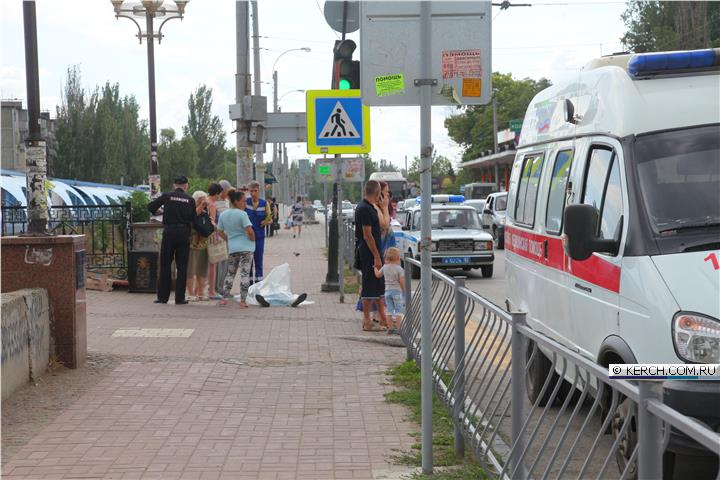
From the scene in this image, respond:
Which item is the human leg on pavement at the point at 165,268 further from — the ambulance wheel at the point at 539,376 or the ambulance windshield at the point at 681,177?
the ambulance wheel at the point at 539,376

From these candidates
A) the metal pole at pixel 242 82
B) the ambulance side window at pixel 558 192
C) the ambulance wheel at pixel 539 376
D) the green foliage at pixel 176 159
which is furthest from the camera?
the green foliage at pixel 176 159

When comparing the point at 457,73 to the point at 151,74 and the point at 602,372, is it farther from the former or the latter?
the point at 151,74

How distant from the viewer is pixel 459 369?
6133mm

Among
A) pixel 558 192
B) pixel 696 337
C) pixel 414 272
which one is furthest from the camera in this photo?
pixel 414 272

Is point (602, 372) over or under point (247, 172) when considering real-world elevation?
under

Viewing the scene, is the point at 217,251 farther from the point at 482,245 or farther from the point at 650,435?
the point at 650,435

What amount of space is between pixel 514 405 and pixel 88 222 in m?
13.5

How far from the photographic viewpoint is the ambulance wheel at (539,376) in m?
4.36

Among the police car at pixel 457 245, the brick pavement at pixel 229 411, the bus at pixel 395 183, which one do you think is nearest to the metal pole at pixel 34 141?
the brick pavement at pixel 229 411

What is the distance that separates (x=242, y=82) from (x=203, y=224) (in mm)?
4093

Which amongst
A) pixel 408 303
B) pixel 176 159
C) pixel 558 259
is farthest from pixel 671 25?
pixel 558 259

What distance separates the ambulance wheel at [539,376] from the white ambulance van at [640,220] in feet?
0.04

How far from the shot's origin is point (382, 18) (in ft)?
18.1

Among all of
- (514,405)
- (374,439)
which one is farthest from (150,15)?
(514,405)
